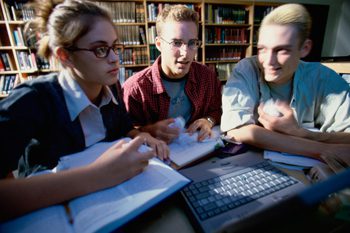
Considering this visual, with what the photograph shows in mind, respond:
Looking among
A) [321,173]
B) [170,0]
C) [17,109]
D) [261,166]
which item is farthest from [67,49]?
[170,0]

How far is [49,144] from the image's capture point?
74 cm

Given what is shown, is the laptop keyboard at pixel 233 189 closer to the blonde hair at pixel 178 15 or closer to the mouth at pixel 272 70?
the mouth at pixel 272 70

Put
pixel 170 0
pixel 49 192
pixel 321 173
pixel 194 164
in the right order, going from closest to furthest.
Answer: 1. pixel 49 192
2. pixel 321 173
3. pixel 194 164
4. pixel 170 0

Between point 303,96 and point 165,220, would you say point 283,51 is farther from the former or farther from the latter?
point 165,220

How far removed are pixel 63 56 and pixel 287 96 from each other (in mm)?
1045

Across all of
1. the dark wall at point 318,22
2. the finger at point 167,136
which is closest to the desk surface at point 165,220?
the finger at point 167,136

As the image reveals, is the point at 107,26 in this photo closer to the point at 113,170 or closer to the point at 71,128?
the point at 71,128

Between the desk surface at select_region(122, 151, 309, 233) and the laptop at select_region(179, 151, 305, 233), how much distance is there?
24 mm

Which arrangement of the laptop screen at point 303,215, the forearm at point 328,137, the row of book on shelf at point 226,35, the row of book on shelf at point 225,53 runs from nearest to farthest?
the laptop screen at point 303,215, the forearm at point 328,137, the row of book on shelf at point 226,35, the row of book on shelf at point 225,53

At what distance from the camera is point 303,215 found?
0.59 feet

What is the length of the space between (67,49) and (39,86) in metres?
0.17

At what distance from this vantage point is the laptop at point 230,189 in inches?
17.0

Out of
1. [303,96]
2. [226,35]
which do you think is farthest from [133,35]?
[303,96]

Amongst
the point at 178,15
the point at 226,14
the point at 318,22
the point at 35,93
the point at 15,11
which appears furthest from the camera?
the point at 318,22
